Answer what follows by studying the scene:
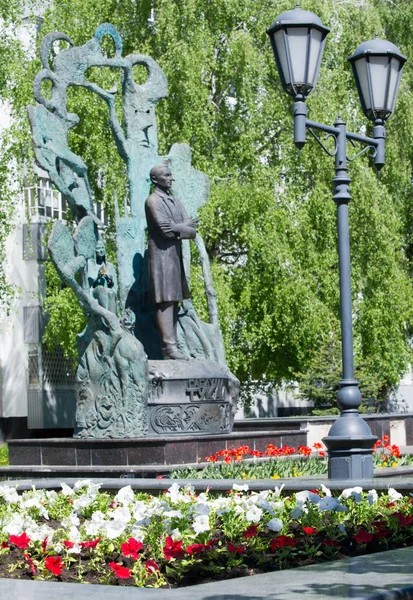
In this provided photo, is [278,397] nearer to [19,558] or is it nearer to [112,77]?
[112,77]

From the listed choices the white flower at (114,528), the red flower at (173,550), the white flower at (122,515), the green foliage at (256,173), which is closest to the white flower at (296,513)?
the white flower at (122,515)

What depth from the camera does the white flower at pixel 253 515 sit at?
7.15 meters

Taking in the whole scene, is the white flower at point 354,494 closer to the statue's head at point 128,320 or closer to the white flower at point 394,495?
the white flower at point 394,495

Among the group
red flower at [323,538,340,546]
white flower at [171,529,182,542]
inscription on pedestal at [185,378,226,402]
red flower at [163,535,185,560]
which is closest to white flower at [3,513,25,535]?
white flower at [171,529,182,542]

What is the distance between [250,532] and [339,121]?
576cm

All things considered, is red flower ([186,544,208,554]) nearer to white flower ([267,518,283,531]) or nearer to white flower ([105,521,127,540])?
white flower ([105,521,127,540])

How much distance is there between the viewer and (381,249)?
25.4m

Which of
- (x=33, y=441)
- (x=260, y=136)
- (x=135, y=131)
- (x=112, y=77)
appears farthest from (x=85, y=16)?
(x=33, y=441)

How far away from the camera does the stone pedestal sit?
14.6m

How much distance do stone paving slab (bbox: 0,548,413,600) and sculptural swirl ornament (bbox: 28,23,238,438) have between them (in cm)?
866

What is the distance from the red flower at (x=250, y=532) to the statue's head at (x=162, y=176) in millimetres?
8754

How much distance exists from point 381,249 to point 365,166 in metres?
1.95

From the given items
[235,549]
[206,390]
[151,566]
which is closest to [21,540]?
[151,566]

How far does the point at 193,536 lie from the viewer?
6.64m
